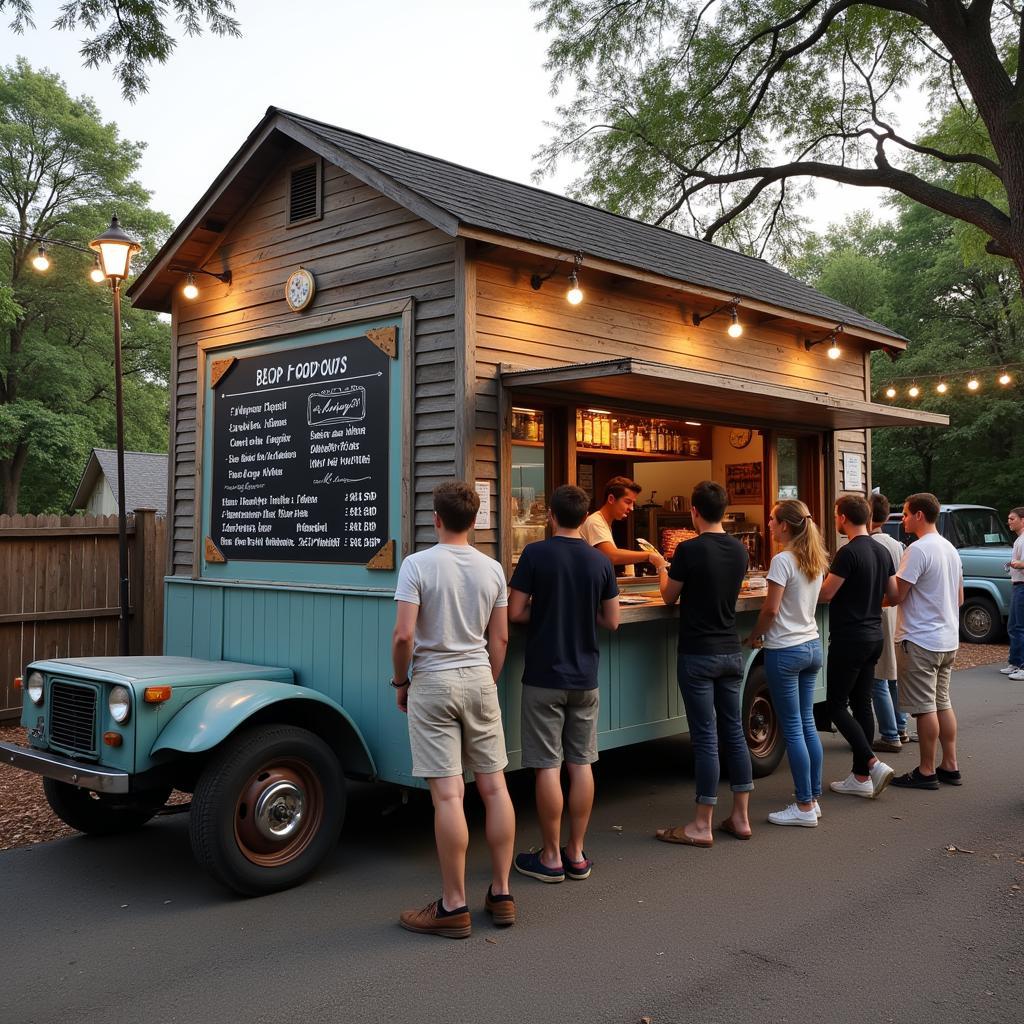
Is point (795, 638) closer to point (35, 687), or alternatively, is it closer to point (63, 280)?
point (35, 687)

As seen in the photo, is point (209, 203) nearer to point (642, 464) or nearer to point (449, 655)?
point (449, 655)

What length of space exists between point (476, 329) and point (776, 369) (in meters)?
4.01

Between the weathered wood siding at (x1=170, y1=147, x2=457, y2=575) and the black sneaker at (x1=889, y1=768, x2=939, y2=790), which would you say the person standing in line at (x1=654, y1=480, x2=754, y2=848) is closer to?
the weathered wood siding at (x1=170, y1=147, x2=457, y2=575)

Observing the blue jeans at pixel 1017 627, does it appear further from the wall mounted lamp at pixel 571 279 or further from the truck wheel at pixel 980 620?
the wall mounted lamp at pixel 571 279

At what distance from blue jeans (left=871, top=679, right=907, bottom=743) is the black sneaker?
0.91 metres

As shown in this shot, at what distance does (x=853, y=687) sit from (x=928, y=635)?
26.7 inches

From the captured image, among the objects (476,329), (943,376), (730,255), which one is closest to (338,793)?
(476,329)

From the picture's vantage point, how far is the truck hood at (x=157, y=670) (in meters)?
4.83

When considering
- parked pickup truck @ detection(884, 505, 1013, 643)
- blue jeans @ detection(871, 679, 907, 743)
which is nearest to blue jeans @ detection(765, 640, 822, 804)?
blue jeans @ detection(871, 679, 907, 743)

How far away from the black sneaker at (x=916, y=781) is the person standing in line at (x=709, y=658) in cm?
181

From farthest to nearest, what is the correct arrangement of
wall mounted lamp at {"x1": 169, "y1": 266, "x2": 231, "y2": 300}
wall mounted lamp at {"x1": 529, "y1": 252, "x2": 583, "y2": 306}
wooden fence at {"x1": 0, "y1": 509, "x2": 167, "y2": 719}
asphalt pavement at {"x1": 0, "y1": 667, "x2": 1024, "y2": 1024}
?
wooden fence at {"x1": 0, "y1": 509, "x2": 167, "y2": 719} → wall mounted lamp at {"x1": 169, "y1": 266, "x2": 231, "y2": 300} → wall mounted lamp at {"x1": 529, "y1": 252, "x2": 583, "y2": 306} → asphalt pavement at {"x1": 0, "y1": 667, "x2": 1024, "y2": 1024}

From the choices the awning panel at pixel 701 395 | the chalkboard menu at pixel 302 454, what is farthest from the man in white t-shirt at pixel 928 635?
the chalkboard menu at pixel 302 454

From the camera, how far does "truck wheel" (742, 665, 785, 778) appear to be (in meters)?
6.91

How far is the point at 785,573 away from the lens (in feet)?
19.1
